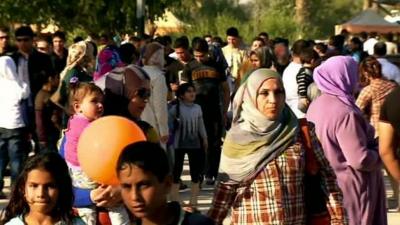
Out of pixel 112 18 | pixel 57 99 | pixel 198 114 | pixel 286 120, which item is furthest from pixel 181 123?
pixel 112 18

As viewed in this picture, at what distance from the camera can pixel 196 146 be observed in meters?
12.7

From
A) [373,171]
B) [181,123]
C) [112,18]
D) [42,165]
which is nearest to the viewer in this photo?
[42,165]

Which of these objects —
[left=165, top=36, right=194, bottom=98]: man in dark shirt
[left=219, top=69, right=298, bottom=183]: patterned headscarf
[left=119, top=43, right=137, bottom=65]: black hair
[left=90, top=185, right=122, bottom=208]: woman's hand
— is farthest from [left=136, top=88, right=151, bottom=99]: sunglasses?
[left=165, top=36, right=194, bottom=98]: man in dark shirt

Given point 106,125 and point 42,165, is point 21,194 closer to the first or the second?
point 42,165

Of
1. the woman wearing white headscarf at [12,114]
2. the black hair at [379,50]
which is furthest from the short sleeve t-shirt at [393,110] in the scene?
the black hair at [379,50]

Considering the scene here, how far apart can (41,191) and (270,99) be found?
1545 millimetres

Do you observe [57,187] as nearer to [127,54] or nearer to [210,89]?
[127,54]

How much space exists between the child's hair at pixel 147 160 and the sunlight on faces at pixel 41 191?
3.53 ft

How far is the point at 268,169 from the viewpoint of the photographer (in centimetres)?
664

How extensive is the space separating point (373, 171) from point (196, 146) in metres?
4.72

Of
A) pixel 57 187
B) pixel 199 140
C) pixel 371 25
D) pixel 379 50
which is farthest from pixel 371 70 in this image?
pixel 371 25

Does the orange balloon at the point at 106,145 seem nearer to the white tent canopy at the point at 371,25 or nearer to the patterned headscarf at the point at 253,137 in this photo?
the patterned headscarf at the point at 253,137

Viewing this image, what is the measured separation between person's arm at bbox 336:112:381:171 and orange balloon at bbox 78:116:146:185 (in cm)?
188

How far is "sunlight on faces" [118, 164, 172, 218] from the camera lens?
4461 millimetres
